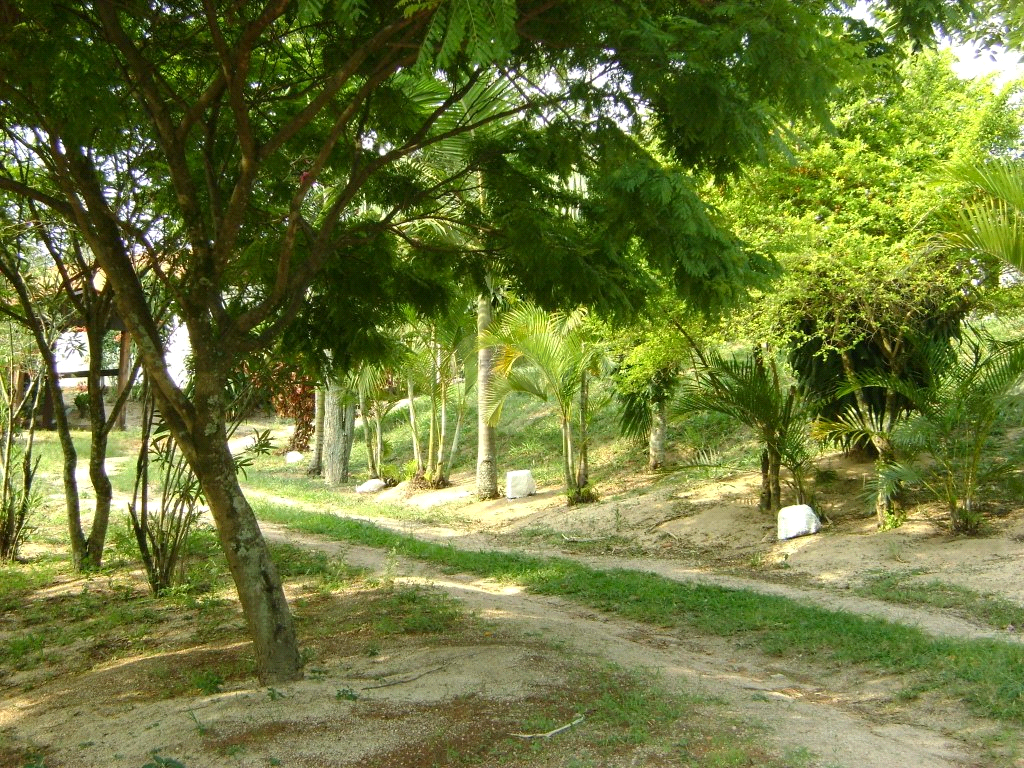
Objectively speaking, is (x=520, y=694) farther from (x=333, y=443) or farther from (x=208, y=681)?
(x=333, y=443)

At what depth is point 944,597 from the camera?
7.25 meters

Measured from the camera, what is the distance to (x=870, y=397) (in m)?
10.5

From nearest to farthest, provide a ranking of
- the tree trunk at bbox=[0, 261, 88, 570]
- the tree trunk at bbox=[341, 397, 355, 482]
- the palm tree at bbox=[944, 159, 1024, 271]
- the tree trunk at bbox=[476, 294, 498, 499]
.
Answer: the palm tree at bbox=[944, 159, 1024, 271], the tree trunk at bbox=[0, 261, 88, 570], the tree trunk at bbox=[476, 294, 498, 499], the tree trunk at bbox=[341, 397, 355, 482]

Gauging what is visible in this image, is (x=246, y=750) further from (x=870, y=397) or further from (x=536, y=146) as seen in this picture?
(x=870, y=397)

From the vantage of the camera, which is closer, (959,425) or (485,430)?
(959,425)

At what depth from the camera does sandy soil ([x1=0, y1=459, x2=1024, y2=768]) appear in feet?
13.2

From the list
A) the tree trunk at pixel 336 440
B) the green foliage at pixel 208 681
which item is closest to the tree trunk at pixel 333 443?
the tree trunk at pixel 336 440

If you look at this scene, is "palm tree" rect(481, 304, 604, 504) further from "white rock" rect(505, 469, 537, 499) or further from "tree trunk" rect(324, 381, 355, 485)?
"tree trunk" rect(324, 381, 355, 485)

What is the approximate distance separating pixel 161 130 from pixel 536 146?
7.29 feet

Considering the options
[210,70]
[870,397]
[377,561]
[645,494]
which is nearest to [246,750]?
[210,70]

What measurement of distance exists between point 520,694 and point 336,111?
3.93 meters

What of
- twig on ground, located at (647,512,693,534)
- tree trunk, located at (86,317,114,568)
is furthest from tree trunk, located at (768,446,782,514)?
tree trunk, located at (86,317,114,568)

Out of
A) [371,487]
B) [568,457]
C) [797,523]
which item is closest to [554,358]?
[568,457]

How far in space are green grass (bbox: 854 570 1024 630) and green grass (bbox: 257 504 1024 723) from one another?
0.89m
